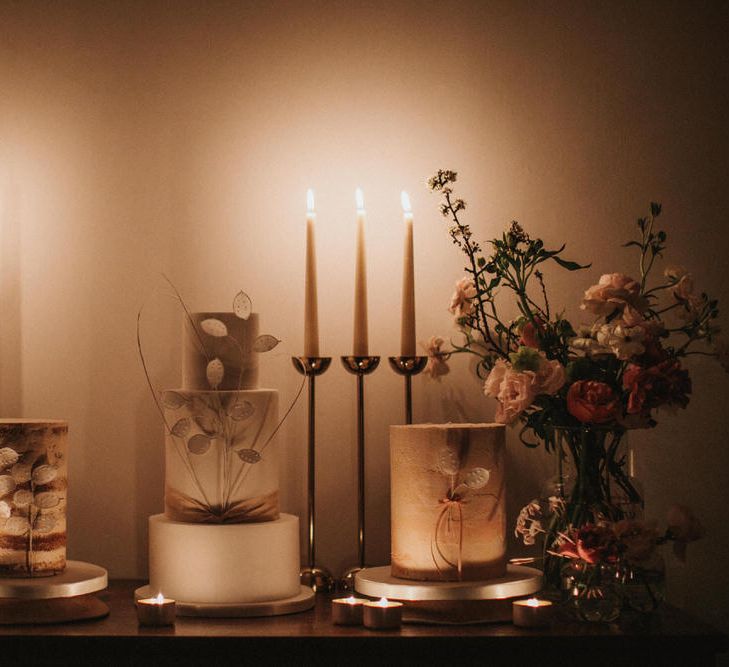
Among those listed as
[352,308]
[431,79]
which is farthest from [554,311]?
[431,79]

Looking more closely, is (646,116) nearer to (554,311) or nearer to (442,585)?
(554,311)

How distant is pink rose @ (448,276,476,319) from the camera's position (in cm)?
153

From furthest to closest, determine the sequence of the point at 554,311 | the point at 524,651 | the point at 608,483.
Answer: the point at 554,311, the point at 608,483, the point at 524,651

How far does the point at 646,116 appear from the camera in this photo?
1732mm

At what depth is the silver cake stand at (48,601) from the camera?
1.33m

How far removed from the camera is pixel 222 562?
4.55 ft

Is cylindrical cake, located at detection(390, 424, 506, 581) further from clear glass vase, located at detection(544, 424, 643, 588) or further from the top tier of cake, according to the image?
the top tier of cake

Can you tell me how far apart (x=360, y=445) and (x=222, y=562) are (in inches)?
12.4

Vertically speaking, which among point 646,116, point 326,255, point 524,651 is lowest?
point 524,651

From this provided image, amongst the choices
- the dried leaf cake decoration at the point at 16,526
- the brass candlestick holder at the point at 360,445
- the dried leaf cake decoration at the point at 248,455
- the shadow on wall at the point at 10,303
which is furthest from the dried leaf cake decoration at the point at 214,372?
the shadow on wall at the point at 10,303

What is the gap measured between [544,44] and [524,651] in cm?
102

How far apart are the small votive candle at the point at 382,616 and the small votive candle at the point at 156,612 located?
0.25 m

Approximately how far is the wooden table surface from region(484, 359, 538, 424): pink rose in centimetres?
28

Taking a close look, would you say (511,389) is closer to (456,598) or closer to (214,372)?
(456,598)
